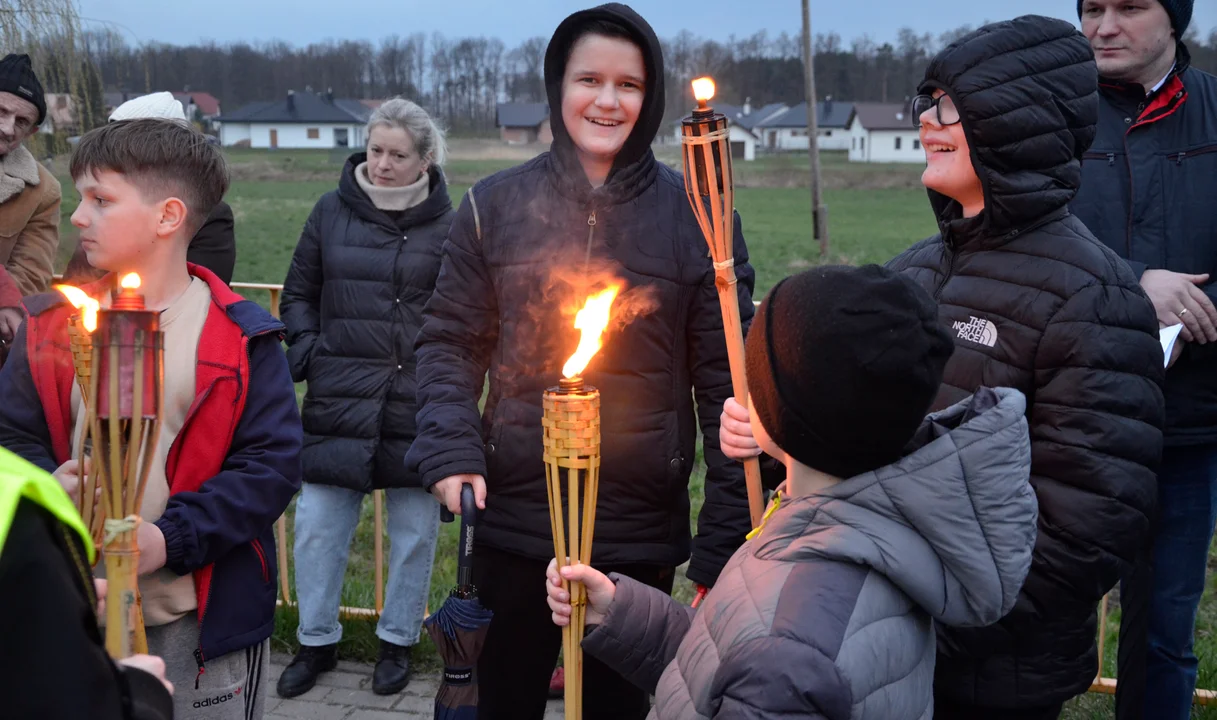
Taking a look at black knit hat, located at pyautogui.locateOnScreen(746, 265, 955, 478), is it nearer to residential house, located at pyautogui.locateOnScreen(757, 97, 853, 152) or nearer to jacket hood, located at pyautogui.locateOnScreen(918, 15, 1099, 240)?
jacket hood, located at pyautogui.locateOnScreen(918, 15, 1099, 240)

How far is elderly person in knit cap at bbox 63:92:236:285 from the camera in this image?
4.47m

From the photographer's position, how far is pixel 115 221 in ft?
8.48

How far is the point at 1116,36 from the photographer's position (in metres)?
3.31

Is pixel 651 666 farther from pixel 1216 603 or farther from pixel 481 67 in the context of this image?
pixel 481 67

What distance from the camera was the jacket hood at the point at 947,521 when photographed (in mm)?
1778

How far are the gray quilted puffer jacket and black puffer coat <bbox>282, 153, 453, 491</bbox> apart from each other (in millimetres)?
2825

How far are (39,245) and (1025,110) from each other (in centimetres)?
429

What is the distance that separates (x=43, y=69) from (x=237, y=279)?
1171 centimetres

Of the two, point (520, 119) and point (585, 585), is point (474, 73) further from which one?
point (585, 585)

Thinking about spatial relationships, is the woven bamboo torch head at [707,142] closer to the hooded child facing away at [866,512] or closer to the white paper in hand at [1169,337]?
the hooded child facing away at [866,512]

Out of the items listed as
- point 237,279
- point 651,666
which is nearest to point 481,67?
point 237,279

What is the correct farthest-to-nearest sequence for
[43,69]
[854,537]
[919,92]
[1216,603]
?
[43,69], [1216,603], [919,92], [854,537]

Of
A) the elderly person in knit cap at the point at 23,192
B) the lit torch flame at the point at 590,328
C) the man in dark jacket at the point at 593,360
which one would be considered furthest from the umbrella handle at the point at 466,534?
the elderly person in knit cap at the point at 23,192

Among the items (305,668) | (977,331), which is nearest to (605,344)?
(977,331)
